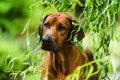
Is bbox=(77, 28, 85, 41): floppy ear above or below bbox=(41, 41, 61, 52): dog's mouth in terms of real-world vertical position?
above

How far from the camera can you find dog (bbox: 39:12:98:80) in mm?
6637

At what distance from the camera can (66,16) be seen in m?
6.88

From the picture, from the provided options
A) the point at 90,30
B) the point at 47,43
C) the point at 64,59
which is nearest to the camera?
the point at 90,30

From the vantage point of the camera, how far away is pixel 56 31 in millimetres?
6688

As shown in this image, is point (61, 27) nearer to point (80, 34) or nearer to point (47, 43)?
point (80, 34)

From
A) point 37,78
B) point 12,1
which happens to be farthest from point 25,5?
point 37,78

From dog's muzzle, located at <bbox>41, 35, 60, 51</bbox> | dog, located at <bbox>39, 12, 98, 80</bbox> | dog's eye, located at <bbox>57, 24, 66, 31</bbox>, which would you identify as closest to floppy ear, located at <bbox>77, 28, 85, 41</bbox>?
dog, located at <bbox>39, 12, 98, 80</bbox>

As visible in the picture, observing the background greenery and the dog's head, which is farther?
the dog's head

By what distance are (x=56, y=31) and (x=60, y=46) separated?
0.44 ft

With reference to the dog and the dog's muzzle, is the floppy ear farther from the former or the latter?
the dog's muzzle

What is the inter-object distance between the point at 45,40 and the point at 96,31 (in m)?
0.54

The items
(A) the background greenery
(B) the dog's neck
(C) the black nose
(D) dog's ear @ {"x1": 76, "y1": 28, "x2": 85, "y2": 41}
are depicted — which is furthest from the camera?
(B) the dog's neck

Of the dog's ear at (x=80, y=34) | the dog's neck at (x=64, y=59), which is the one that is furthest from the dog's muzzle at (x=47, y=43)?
the dog's neck at (x=64, y=59)

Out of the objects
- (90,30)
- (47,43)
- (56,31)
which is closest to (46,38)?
(47,43)
